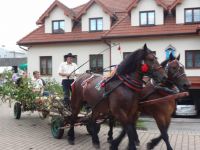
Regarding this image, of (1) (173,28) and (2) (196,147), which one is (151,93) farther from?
(1) (173,28)

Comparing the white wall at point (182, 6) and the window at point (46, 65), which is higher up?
the white wall at point (182, 6)

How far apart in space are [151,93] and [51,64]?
21.8 m

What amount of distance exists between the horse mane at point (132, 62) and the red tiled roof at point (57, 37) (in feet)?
62.0

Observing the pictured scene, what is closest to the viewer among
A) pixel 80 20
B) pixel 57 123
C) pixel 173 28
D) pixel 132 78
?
pixel 132 78

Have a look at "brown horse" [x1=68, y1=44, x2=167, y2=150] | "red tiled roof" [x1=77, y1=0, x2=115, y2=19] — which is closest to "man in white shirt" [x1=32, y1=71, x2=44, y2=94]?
"brown horse" [x1=68, y1=44, x2=167, y2=150]

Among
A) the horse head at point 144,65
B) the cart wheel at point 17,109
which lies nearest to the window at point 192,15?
the cart wheel at point 17,109

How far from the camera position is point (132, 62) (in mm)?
6957

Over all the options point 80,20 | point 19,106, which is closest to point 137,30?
point 80,20

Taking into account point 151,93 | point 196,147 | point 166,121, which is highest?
point 151,93

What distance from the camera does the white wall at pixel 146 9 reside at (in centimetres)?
2492

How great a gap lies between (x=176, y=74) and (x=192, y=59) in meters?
17.7

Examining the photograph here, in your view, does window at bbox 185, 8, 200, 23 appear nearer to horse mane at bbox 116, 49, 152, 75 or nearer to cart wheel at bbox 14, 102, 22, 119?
cart wheel at bbox 14, 102, 22, 119

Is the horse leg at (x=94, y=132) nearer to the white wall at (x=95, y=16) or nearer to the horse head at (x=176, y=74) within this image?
the horse head at (x=176, y=74)

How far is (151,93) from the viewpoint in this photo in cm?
736
